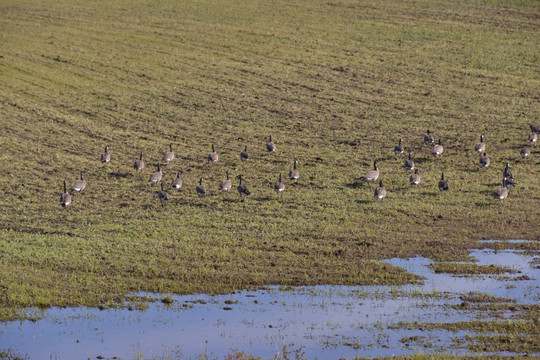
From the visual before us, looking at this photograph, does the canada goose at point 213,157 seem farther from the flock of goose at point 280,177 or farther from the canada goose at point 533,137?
the canada goose at point 533,137

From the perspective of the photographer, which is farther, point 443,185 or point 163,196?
point 443,185

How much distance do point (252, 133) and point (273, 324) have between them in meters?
30.8

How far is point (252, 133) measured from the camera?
2055 inches

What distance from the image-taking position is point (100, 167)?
42.5 meters

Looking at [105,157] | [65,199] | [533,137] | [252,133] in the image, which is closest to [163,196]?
[65,199]

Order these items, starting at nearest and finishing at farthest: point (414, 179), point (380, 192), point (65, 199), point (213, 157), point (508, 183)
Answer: point (65, 199) < point (380, 192) < point (508, 183) < point (414, 179) < point (213, 157)

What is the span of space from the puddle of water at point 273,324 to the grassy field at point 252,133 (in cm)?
114

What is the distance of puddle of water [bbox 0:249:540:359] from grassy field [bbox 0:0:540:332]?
3.76ft

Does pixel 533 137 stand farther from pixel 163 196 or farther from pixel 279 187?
pixel 163 196

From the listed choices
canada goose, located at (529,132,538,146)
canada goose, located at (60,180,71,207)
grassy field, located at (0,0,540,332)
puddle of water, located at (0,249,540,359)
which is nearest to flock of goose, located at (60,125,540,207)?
canada goose, located at (60,180,71,207)

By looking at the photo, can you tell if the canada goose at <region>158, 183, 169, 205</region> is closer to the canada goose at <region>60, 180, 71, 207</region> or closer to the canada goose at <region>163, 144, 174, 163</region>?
the canada goose at <region>60, 180, 71, 207</region>

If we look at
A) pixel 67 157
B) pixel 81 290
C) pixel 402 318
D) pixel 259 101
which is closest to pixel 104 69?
pixel 259 101

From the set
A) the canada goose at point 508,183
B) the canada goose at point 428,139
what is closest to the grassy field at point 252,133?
the canada goose at point 428,139

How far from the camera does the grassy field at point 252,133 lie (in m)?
27.8
